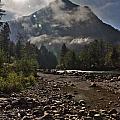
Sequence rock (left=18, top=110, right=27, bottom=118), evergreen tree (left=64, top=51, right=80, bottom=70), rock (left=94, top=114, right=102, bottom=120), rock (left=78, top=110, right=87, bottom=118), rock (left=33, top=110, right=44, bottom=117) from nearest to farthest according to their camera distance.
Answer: rock (left=18, top=110, right=27, bottom=118), rock (left=94, top=114, right=102, bottom=120), rock (left=33, top=110, right=44, bottom=117), rock (left=78, top=110, right=87, bottom=118), evergreen tree (left=64, top=51, right=80, bottom=70)

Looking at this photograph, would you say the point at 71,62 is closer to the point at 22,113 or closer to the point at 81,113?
the point at 81,113

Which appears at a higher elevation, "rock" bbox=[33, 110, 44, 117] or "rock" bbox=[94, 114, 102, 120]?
"rock" bbox=[33, 110, 44, 117]

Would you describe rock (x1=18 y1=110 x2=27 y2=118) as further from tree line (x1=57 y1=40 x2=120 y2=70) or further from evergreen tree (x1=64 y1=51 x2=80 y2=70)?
evergreen tree (x1=64 y1=51 x2=80 y2=70)

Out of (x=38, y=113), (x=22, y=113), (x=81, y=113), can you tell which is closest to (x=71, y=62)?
(x=81, y=113)

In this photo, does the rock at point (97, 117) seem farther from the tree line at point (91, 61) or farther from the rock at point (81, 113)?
the tree line at point (91, 61)

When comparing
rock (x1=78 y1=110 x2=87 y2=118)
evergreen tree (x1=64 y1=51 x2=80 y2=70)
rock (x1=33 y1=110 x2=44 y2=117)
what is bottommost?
rock (x1=78 y1=110 x2=87 y2=118)

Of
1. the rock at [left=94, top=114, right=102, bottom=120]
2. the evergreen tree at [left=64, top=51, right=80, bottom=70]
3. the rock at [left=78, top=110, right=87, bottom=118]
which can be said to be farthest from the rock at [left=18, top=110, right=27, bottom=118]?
the evergreen tree at [left=64, top=51, right=80, bottom=70]

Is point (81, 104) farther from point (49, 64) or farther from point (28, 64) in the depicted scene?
point (49, 64)

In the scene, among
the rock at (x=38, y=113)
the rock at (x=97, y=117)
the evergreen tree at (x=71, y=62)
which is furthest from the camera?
the evergreen tree at (x=71, y=62)

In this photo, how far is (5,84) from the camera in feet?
118

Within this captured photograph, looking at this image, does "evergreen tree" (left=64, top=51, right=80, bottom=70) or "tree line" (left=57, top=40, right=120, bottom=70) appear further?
"evergreen tree" (left=64, top=51, right=80, bottom=70)

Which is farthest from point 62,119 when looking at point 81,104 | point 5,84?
point 5,84

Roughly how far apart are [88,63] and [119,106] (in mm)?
122512

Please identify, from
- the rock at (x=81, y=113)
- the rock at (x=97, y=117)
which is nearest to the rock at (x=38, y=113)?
the rock at (x=81, y=113)
